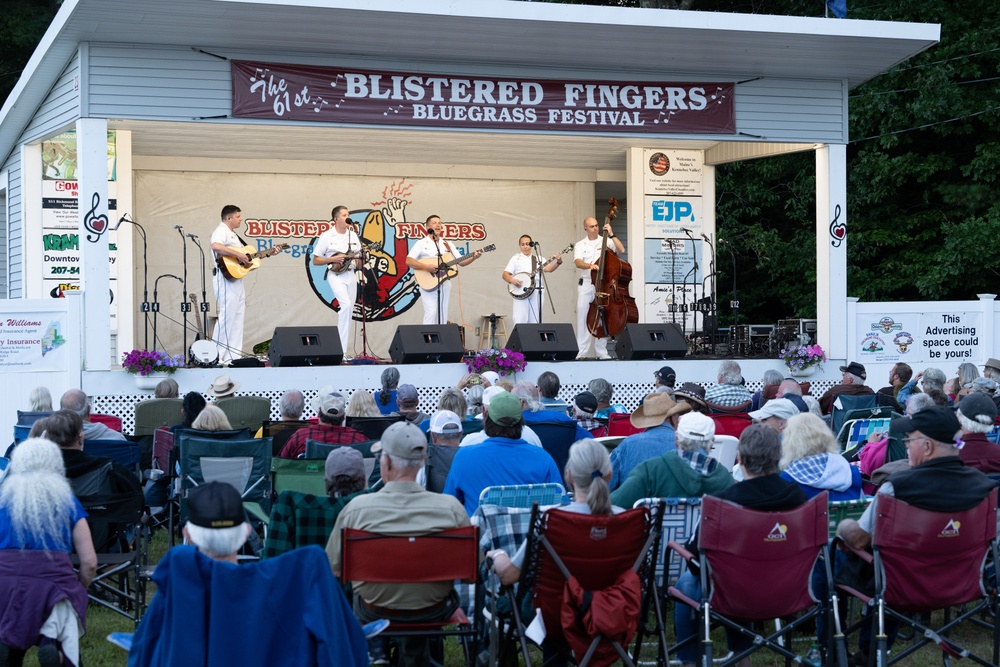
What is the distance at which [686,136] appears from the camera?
13352mm

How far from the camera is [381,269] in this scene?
1681 centimetres

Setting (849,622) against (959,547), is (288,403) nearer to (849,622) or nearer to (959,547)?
(849,622)

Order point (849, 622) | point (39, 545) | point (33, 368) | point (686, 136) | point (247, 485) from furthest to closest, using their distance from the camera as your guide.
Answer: point (686, 136)
point (33, 368)
point (247, 485)
point (849, 622)
point (39, 545)

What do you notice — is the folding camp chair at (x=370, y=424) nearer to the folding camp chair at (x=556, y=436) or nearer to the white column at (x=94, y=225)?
the folding camp chair at (x=556, y=436)

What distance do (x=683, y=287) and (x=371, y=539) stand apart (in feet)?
39.5

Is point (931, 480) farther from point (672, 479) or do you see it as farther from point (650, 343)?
point (650, 343)

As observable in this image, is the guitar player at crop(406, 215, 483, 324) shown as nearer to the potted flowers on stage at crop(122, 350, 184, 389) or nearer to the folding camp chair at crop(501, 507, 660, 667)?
the potted flowers on stage at crop(122, 350, 184, 389)

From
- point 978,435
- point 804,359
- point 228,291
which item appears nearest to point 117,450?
point 978,435

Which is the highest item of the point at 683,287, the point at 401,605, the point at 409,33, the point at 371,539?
the point at 409,33

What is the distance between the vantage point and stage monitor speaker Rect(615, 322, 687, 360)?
13031 millimetres

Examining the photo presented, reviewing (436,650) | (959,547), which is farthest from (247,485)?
(959,547)

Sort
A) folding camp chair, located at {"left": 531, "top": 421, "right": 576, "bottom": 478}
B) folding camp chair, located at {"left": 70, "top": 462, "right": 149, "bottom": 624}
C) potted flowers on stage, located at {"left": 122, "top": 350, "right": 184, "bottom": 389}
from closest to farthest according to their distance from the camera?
1. folding camp chair, located at {"left": 70, "top": 462, "right": 149, "bottom": 624}
2. folding camp chair, located at {"left": 531, "top": 421, "right": 576, "bottom": 478}
3. potted flowers on stage, located at {"left": 122, "top": 350, "right": 184, "bottom": 389}

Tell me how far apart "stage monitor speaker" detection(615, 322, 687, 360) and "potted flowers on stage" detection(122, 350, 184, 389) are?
16.3 ft

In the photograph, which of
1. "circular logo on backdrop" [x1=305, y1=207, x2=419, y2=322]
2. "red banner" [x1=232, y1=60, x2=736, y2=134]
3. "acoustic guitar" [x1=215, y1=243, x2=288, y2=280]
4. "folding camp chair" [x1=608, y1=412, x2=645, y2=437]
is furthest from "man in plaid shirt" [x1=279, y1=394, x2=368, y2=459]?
"circular logo on backdrop" [x1=305, y1=207, x2=419, y2=322]
